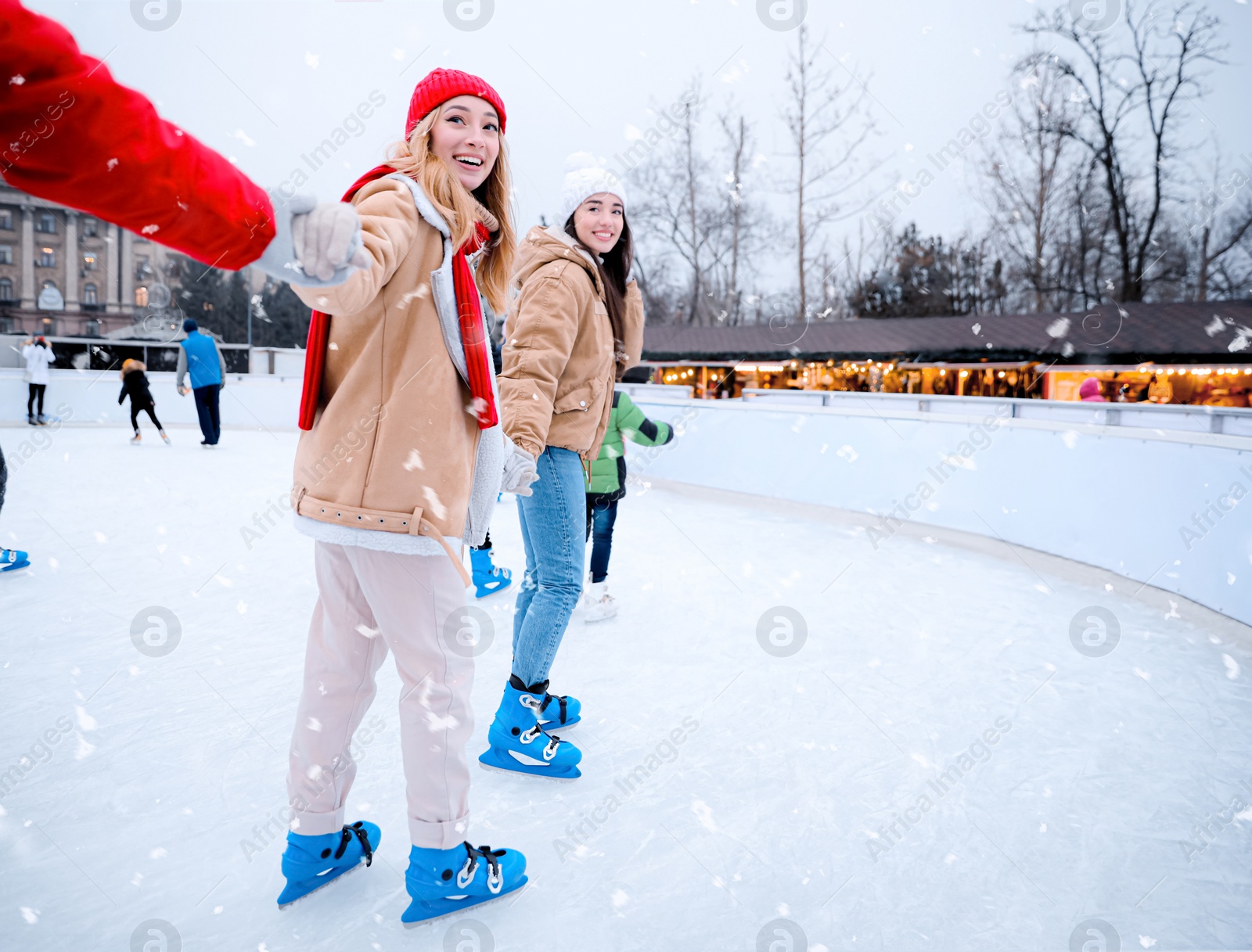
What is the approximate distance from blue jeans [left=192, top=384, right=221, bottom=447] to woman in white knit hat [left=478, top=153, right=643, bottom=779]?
905cm

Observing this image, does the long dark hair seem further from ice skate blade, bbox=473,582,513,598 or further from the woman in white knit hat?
ice skate blade, bbox=473,582,513,598

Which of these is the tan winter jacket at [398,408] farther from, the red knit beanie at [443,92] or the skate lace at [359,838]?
the skate lace at [359,838]

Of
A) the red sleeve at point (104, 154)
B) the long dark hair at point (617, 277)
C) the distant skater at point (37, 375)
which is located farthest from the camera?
the distant skater at point (37, 375)

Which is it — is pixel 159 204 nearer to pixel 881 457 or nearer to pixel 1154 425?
pixel 881 457

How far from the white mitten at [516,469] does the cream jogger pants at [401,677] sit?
1.11 feet

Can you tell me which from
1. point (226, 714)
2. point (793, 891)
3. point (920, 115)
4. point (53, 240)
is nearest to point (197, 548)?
point (226, 714)

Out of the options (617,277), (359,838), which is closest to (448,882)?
(359,838)

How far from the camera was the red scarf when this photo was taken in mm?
1236

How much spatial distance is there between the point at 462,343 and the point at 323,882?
1.10 m

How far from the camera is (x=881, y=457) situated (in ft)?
18.7

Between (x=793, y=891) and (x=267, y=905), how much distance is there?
1040mm

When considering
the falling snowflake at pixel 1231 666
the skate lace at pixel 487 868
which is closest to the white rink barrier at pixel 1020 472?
the falling snowflake at pixel 1231 666

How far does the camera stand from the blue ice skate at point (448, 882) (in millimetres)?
1384

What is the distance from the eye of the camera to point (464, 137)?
132 cm
